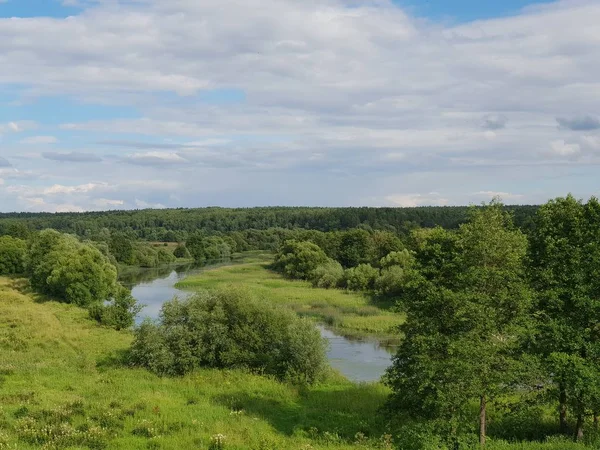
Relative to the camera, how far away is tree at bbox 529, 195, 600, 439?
64.3ft

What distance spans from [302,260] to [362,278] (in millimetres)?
20574

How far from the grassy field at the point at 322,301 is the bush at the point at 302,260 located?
2572 mm

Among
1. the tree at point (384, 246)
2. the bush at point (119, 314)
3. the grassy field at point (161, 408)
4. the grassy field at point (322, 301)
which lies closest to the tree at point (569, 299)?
the grassy field at point (161, 408)

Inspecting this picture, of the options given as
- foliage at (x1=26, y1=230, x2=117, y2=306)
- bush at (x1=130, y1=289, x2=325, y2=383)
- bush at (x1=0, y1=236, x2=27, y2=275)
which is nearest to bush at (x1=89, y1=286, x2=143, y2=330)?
foliage at (x1=26, y1=230, x2=117, y2=306)

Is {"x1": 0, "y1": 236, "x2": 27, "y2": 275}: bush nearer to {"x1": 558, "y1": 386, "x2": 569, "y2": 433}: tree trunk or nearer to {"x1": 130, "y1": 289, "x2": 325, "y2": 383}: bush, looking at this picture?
{"x1": 130, "y1": 289, "x2": 325, "y2": 383}: bush

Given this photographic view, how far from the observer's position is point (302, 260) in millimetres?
96938

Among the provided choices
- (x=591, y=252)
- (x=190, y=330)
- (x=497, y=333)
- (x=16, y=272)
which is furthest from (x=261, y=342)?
(x=16, y=272)

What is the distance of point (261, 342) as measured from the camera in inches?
1265

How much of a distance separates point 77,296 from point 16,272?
1498 inches

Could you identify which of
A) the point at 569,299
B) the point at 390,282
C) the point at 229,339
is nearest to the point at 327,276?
the point at 390,282

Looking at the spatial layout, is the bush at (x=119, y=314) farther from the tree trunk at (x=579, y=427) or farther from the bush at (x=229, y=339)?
the tree trunk at (x=579, y=427)

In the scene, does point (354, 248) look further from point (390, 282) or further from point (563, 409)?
point (563, 409)

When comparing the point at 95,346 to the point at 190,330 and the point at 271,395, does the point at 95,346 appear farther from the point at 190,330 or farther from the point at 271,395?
the point at 271,395

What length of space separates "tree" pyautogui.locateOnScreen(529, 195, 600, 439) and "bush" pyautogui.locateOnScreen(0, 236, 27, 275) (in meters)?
86.2
